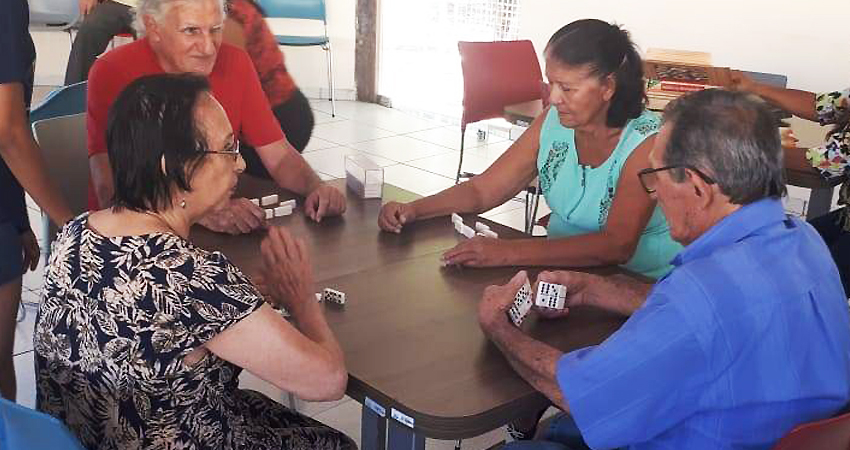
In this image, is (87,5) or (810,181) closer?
(810,181)

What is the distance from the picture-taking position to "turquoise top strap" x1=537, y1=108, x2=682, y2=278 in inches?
87.0

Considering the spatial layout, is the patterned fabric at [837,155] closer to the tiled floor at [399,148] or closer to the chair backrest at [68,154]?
the tiled floor at [399,148]

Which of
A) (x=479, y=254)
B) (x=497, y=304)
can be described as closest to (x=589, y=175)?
(x=479, y=254)

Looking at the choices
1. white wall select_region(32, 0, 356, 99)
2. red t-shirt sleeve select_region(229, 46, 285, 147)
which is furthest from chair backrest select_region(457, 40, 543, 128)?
white wall select_region(32, 0, 356, 99)

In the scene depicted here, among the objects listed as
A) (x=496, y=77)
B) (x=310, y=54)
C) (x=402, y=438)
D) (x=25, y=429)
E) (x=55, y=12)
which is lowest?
(x=310, y=54)

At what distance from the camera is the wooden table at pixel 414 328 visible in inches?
56.4

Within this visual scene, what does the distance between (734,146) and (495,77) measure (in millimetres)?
3240

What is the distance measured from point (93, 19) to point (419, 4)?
3.24 meters

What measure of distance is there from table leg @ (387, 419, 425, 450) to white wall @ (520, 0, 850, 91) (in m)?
3.18

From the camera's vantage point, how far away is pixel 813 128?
11.5 feet

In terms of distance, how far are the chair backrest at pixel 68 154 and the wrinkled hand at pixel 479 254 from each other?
1.28 meters

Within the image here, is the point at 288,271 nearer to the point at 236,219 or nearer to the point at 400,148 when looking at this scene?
the point at 236,219

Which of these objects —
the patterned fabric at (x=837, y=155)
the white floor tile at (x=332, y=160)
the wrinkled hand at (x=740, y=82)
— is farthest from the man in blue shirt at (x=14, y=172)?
the white floor tile at (x=332, y=160)

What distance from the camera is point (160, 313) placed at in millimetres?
1355
